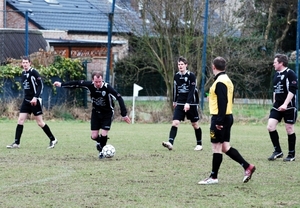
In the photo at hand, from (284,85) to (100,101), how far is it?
3.26 meters

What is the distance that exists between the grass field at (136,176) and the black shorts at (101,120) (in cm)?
59

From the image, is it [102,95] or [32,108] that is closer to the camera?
[102,95]

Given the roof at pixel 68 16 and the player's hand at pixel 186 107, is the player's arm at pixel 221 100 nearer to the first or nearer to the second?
the player's hand at pixel 186 107

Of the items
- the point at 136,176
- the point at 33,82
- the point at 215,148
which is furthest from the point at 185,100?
the point at 215,148

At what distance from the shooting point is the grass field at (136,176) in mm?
8016

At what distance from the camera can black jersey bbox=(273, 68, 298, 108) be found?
11.9 meters

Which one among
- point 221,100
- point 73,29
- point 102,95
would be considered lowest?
point 102,95

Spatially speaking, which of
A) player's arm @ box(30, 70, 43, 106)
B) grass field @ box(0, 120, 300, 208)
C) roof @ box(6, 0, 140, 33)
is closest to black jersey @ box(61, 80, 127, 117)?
grass field @ box(0, 120, 300, 208)

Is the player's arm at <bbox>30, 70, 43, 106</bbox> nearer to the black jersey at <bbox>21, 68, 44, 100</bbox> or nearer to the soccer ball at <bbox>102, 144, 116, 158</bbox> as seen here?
the black jersey at <bbox>21, 68, 44, 100</bbox>

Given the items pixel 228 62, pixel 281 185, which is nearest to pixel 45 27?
pixel 228 62

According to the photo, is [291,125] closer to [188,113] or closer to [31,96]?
[188,113]

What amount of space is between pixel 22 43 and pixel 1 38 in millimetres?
836

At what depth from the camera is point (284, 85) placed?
1200 centimetres

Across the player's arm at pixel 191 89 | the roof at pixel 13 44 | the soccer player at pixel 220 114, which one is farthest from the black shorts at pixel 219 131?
the roof at pixel 13 44
